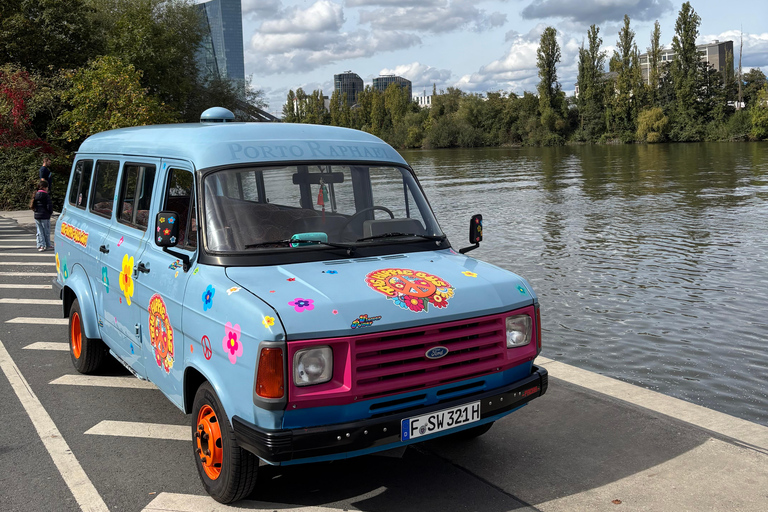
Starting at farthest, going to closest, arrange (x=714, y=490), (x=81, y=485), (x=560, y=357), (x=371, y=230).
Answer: (x=560, y=357) → (x=371, y=230) → (x=81, y=485) → (x=714, y=490)

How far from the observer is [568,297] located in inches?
487

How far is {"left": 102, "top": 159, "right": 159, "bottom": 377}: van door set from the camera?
226 inches

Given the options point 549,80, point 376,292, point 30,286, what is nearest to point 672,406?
point 376,292

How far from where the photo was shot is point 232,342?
4.26 metres

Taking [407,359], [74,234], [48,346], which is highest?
[74,234]

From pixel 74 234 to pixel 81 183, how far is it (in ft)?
1.80

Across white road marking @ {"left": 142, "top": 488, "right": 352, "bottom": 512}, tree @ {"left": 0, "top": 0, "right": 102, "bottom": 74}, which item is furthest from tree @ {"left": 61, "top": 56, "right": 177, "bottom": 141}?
white road marking @ {"left": 142, "top": 488, "right": 352, "bottom": 512}

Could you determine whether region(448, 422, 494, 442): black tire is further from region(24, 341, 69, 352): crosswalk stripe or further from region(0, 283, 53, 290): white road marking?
region(0, 283, 53, 290): white road marking

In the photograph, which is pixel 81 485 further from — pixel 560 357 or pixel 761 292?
pixel 761 292

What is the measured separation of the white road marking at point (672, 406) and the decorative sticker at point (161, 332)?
11.7ft

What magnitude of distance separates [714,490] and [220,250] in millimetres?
3408

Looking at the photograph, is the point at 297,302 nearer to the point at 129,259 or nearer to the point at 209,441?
the point at 209,441

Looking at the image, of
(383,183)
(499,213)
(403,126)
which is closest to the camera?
(383,183)

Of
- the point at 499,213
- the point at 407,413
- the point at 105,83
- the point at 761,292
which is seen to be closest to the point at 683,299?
the point at 761,292
